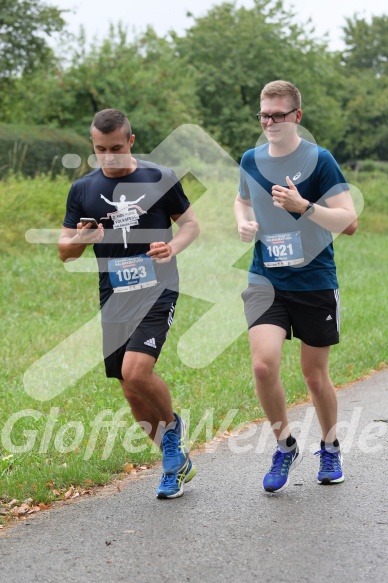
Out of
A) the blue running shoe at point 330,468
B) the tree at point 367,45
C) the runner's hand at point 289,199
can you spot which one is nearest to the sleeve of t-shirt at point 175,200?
the runner's hand at point 289,199

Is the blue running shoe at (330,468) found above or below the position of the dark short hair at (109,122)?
below

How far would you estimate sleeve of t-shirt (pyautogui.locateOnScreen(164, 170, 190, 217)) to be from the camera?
5.43m

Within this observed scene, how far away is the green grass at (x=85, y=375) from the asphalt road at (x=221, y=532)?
45 centimetres

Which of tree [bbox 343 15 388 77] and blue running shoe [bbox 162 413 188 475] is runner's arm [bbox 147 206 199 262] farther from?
tree [bbox 343 15 388 77]

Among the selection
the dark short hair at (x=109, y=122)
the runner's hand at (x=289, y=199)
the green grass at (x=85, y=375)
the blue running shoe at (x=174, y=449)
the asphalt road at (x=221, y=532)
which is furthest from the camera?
the green grass at (x=85, y=375)

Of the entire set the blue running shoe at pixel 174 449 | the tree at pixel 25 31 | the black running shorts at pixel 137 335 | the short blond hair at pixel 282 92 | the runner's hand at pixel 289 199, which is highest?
the tree at pixel 25 31

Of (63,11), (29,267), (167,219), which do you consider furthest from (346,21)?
(167,219)

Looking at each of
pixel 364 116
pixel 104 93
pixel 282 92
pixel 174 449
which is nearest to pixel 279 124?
pixel 282 92

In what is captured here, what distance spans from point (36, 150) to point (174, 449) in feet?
56.9

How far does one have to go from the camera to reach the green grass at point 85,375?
6164 millimetres

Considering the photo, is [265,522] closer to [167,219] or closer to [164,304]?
[164,304]

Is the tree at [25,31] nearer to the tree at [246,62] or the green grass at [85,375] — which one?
the green grass at [85,375]

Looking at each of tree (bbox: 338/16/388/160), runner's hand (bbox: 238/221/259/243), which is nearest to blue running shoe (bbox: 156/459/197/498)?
runner's hand (bbox: 238/221/259/243)

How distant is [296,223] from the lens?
5.25 m
